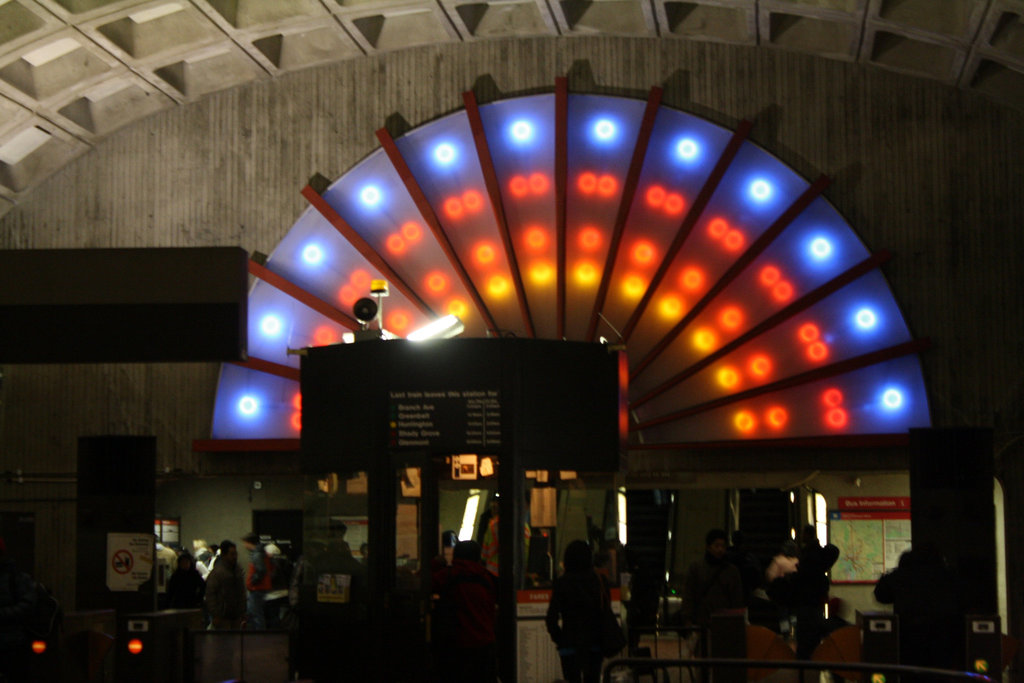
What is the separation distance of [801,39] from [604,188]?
305 centimetres

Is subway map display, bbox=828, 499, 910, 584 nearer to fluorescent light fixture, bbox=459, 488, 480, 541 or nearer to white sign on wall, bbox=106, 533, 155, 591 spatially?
fluorescent light fixture, bbox=459, 488, 480, 541

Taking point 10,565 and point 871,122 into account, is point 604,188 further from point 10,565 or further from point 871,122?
point 10,565

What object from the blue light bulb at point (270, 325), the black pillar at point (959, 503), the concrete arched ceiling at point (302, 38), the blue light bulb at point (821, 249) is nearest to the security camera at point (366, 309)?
the blue light bulb at point (270, 325)

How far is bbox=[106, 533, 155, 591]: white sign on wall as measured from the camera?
1327 cm

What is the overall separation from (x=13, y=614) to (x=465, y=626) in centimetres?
350

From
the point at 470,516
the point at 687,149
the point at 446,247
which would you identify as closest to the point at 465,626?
the point at 470,516

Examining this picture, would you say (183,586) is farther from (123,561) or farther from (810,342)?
(810,342)

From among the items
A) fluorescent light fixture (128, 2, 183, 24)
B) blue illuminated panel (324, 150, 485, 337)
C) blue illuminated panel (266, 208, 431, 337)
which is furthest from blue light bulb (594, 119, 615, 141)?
fluorescent light fixture (128, 2, 183, 24)

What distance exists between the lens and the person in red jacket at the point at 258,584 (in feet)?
50.4

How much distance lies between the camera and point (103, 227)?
17391mm

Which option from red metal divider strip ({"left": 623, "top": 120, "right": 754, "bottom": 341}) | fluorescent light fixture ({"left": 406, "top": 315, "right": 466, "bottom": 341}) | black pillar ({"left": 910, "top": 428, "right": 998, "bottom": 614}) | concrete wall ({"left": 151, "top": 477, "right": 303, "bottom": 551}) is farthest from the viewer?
concrete wall ({"left": 151, "top": 477, "right": 303, "bottom": 551})

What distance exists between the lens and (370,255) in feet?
52.9

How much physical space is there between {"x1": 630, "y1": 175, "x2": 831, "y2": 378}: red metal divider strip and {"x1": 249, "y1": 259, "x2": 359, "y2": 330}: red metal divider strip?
4.09 m

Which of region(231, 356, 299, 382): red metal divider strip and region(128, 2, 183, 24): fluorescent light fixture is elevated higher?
region(128, 2, 183, 24): fluorescent light fixture
